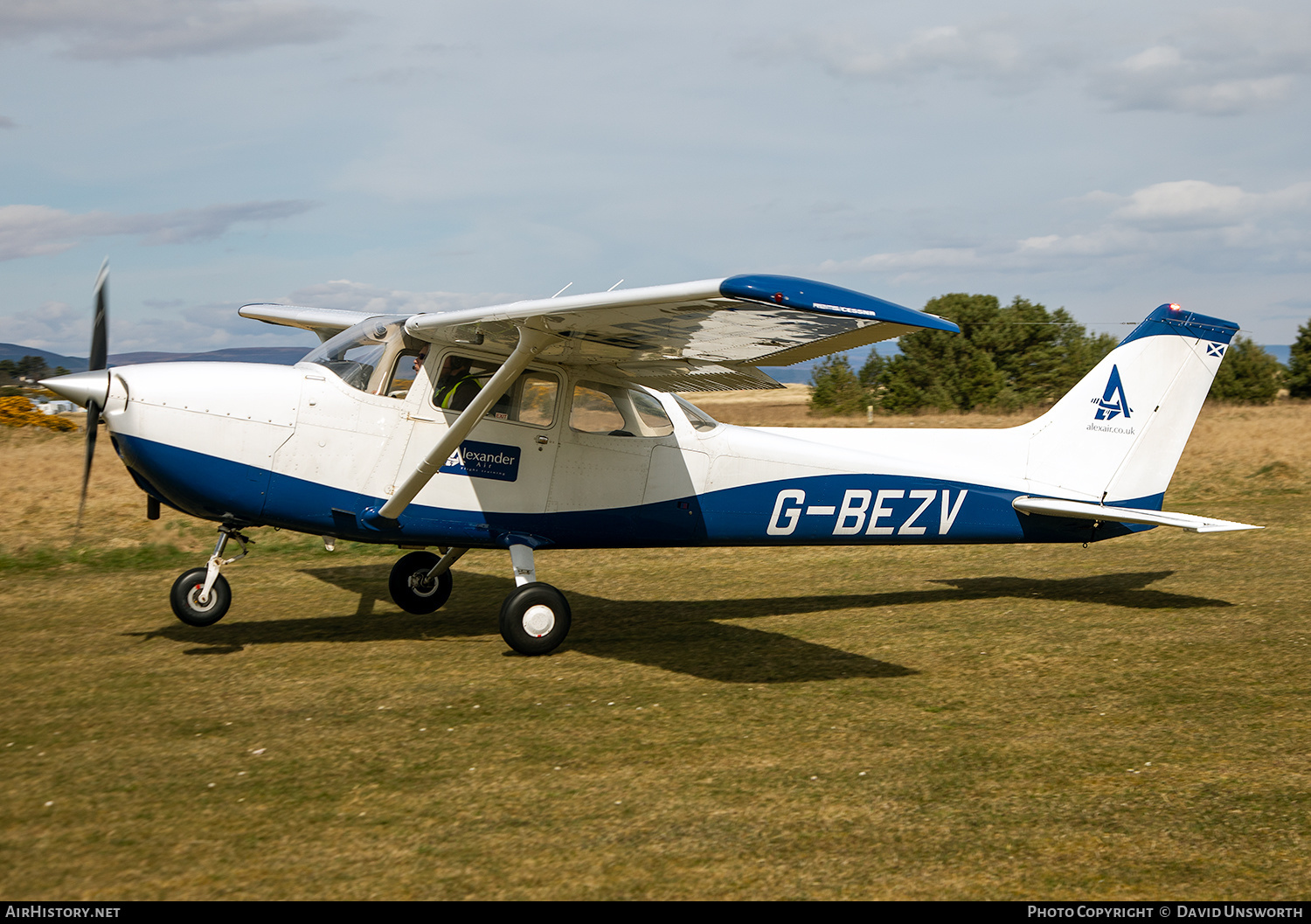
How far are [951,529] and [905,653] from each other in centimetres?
197

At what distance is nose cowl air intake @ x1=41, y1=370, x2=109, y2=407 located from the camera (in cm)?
705

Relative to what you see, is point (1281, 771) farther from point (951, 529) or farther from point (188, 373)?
point (188, 373)

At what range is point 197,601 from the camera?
7867 mm

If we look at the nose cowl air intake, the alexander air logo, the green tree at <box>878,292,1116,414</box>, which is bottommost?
the alexander air logo

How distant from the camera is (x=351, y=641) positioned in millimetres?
8086

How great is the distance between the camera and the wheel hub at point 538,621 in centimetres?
760

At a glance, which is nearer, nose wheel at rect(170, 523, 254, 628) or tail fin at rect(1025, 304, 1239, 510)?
nose wheel at rect(170, 523, 254, 628)

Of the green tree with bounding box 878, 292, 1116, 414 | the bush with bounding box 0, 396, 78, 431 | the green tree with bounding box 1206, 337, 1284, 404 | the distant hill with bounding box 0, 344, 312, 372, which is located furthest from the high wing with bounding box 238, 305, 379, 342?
the green tree with bounding box 1206, 337, 1284, 404

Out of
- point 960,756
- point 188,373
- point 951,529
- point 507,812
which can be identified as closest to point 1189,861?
point 960,756

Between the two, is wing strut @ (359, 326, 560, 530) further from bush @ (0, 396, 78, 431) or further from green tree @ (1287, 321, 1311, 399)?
green tree @ (1287, 321, 1311, 399)

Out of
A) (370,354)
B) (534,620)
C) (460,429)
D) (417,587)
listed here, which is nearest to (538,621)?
(534,620)

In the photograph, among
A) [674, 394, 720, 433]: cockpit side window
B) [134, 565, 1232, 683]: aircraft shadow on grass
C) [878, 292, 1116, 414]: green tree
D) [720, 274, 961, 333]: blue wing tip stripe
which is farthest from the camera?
[878, 292, 1116, 414]: green tree

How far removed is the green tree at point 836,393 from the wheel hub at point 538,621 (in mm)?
34749

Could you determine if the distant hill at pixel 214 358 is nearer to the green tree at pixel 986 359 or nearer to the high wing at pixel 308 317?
the high wing at pixel 308 317
